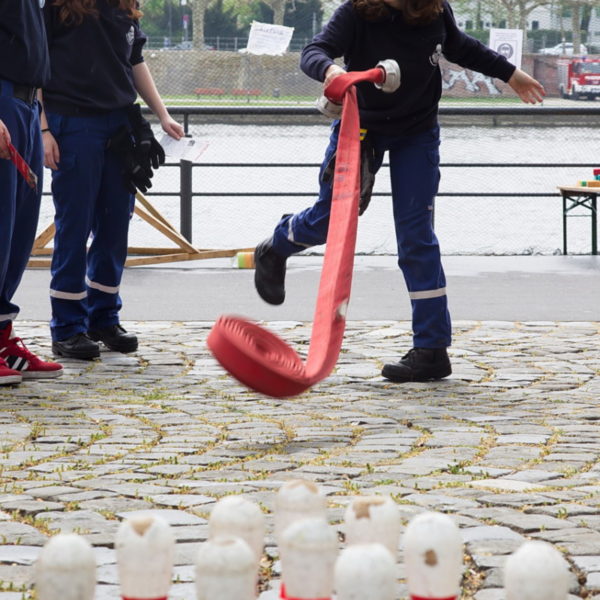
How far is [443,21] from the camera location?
580 centimetres

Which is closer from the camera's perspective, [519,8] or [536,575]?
[536,575]

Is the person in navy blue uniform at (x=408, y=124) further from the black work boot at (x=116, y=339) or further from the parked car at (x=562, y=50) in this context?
the parked car at (x=562, y=50)

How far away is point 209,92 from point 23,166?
1731 inches

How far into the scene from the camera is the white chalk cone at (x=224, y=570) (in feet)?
5.73

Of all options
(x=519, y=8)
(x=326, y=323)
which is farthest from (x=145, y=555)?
(x=519, y=8)

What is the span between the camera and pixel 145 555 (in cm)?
185

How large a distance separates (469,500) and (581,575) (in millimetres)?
713

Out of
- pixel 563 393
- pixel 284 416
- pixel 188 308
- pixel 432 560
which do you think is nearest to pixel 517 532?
pixel 432 560

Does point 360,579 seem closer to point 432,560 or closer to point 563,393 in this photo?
point 432,560

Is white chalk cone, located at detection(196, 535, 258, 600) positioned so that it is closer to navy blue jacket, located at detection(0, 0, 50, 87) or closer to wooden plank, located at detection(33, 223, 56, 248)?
navy blue jacket, located at detection(0, 0, 50, 87)

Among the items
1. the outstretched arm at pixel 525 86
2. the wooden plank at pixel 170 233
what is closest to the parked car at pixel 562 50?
the wooden plank at pixel 170 233

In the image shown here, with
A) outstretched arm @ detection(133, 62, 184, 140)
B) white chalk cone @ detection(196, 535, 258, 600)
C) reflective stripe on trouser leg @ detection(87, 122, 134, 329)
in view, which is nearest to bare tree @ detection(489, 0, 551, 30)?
outstretched arm @ detection(133, 62, 184, 140)

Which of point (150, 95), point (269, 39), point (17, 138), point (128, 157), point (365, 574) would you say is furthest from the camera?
point (269, 39)

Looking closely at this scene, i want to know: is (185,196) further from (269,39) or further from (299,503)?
(299,503)
